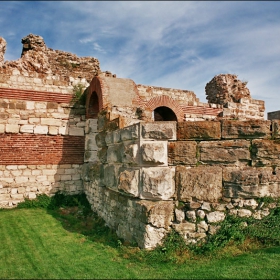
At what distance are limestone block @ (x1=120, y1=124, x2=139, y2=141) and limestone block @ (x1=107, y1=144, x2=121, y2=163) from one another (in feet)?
1.02

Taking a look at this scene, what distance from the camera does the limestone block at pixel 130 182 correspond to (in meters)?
4.63

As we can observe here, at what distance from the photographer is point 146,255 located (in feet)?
13.8

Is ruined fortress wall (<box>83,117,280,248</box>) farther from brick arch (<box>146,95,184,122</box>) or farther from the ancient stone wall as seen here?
the ancient stone wall

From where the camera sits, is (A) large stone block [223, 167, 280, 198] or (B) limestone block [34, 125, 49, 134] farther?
(B) limestone block [34, 125, 49, 134]

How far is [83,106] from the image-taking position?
891 cm

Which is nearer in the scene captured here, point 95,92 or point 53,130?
point 95,92

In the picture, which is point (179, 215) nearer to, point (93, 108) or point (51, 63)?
point (93, 108)

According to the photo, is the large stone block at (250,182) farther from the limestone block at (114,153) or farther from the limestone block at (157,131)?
the limestone block at (114,153)

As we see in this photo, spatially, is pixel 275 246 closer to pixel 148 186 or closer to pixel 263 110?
pixel 148 186

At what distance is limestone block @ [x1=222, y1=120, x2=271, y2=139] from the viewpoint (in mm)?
4539

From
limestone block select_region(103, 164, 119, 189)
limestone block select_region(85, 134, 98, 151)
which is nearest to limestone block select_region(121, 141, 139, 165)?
limestone block select_region(103, 164, 119, 189)

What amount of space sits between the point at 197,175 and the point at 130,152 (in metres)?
1.18

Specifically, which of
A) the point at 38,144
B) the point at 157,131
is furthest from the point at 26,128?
the point at 157,131

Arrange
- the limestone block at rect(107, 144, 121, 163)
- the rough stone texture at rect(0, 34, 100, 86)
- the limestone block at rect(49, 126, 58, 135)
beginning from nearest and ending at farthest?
the limestone block at rect(107, 144, 121, 163) → the limestone block at rect(49, 126, 58, 135) → the rough stone texture at rect(0, 34, 100, 86)
